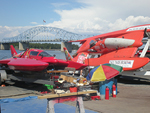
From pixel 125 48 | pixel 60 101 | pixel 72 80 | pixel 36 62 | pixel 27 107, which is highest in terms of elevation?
pixel 125 48

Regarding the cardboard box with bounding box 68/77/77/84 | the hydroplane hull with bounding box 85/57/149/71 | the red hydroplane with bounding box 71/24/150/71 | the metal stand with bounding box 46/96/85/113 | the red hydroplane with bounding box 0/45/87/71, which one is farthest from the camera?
the red hydroplane with bounding box 71/24/150/71

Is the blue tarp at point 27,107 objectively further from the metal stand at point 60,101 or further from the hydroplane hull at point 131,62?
the hydroplane hull at point 131,62

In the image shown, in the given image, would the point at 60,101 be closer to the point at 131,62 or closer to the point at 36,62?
the point at 36,62

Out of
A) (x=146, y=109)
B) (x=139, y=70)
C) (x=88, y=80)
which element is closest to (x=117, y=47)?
(x=139, y=70)

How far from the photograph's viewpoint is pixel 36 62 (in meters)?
10.2

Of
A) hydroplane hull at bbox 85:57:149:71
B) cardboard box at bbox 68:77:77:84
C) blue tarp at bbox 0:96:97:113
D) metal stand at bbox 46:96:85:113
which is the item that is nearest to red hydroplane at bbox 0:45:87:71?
cardboard box at bbox 68:77:77:84

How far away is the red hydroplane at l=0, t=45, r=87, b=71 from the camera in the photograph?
10.1 m

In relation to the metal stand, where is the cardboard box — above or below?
below

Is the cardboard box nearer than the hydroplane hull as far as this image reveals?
Yes

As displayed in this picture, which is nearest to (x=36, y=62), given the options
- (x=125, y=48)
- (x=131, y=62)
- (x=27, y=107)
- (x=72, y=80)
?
(x=72, y=80)

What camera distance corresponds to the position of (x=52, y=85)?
983cm

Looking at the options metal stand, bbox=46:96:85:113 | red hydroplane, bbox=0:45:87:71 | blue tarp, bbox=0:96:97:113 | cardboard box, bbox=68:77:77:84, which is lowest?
blue tarp, bbox=0:96:97:113

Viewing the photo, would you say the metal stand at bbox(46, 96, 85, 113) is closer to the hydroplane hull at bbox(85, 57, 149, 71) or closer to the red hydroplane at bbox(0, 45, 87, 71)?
the red hydroplane at bbox(0, 45, 87, 71)

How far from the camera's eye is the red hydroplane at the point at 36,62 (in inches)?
396
